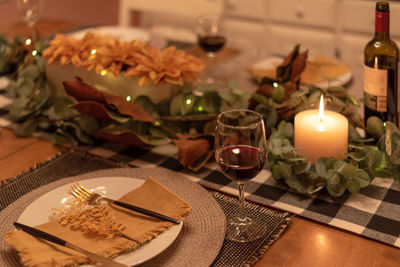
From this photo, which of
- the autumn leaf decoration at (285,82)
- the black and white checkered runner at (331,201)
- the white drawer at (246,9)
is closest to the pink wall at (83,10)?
the white drawer at (246,9)

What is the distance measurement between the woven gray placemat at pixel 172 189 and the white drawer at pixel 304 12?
1914 millimetres

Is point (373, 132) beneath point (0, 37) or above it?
beneath

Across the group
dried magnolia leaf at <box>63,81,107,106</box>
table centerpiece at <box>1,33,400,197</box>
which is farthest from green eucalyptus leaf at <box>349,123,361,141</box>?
dried magnolia leaf at <box>63,81,107,106</box>

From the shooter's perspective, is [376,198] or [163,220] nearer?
[163,220]

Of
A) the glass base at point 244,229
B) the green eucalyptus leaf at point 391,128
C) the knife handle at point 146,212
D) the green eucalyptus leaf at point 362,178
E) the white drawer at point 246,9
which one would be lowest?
A: the glass base at point 244,229

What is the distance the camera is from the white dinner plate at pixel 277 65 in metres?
1.34

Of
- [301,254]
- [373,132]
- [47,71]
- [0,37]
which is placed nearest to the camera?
[301,254]

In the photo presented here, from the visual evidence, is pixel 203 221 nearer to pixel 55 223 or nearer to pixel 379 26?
pixel 55 223

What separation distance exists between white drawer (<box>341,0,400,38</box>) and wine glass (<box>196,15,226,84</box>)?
1281 mm

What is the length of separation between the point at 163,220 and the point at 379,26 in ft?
1.76

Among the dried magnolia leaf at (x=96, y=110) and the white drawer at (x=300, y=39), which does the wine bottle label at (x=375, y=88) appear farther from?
the white drawer at (x=300, y=39)

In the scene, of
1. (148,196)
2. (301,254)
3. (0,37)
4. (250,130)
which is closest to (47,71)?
(0,37)

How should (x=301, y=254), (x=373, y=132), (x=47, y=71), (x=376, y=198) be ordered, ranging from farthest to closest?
(x=47, y=71)
(x=373, y=132)
(x=376, y=198)
(x=301, y=254)

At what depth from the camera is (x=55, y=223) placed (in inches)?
30.8
